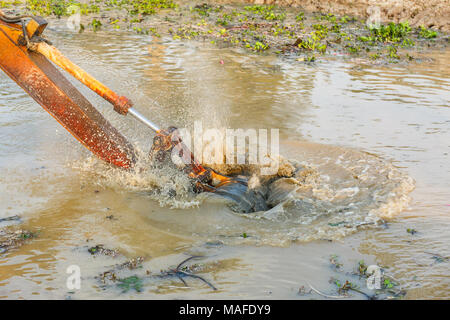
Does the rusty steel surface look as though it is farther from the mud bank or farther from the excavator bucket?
the mud bank

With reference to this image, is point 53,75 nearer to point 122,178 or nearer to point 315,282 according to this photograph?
point 122,178

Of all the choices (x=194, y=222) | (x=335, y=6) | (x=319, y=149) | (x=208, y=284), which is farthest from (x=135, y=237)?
(x=335, y=6)

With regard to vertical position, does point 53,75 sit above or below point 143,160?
above

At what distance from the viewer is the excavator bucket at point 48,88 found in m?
3.98

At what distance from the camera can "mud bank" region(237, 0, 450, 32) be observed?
12.5m

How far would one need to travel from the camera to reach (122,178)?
15.0ft

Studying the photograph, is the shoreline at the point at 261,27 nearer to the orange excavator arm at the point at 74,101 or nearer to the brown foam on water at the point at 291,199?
the brown foam on water at the point at 291,199

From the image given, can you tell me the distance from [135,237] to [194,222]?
0.52 meters

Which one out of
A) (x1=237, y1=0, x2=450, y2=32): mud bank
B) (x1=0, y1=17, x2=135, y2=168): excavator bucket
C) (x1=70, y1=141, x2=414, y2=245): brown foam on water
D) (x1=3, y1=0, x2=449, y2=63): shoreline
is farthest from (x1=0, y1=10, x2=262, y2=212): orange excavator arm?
(x1=237, y1=0, x2=450, y2=32): mud bank

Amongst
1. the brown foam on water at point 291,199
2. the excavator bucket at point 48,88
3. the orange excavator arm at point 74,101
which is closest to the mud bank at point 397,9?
the brown foam on water at point 291,199

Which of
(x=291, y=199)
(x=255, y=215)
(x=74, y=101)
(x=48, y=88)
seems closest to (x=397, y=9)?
(x=291, y=199)

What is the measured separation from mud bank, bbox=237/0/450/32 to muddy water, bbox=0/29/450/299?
5184 mm

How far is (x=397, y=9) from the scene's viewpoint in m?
13.2

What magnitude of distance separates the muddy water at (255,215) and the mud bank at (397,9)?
518 cm
